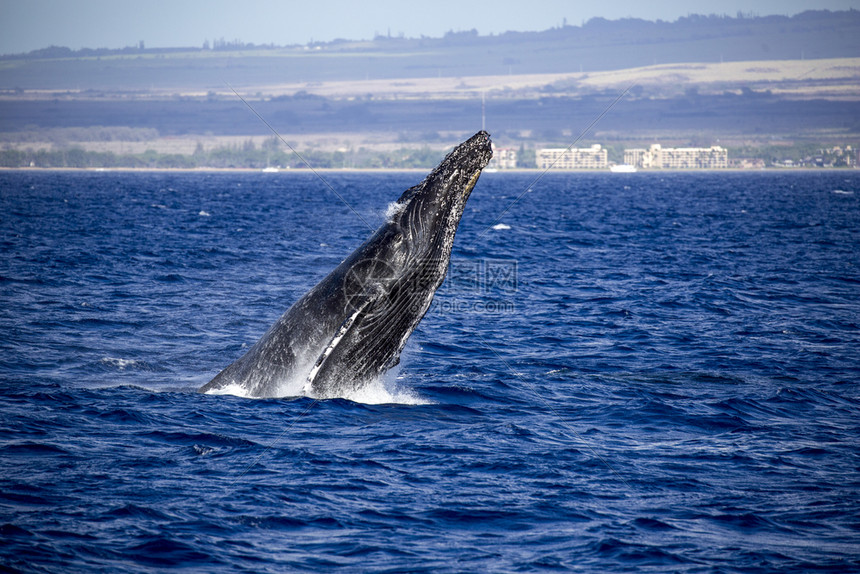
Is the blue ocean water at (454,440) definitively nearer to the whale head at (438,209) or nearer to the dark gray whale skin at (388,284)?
the dark gray whale skin at (388,284)

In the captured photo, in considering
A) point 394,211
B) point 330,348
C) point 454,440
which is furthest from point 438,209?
point 454,440

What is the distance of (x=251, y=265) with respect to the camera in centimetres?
3066

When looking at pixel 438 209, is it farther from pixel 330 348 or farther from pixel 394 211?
pixel 330 348

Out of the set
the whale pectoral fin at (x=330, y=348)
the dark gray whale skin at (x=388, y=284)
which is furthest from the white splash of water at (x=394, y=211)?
the whale pectoral fin at (x=330, y=348)

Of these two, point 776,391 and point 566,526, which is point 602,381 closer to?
point 776,391

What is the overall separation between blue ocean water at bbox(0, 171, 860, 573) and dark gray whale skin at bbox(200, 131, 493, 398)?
1.10 metres

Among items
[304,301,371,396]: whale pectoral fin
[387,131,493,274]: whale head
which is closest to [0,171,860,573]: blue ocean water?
[304,301,371,396]: whale pectoral fin

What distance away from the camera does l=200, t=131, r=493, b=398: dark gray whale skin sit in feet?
31.2

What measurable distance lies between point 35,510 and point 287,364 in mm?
2963

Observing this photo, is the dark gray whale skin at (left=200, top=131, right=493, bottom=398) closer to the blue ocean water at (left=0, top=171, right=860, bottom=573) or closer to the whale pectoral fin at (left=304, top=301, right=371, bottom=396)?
the whale pectoral fin at (left=304, top=301, right=371, bottom=396)

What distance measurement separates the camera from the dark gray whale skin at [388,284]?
375 inches

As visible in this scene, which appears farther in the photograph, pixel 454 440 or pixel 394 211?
pixel 454 440

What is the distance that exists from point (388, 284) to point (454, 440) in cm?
255

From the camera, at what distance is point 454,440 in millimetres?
11016
